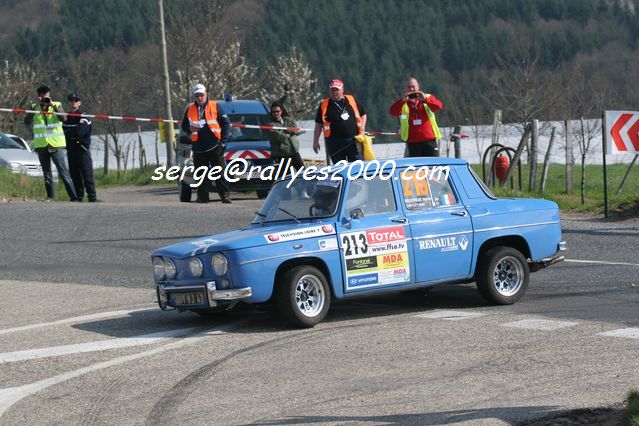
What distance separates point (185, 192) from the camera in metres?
22.6

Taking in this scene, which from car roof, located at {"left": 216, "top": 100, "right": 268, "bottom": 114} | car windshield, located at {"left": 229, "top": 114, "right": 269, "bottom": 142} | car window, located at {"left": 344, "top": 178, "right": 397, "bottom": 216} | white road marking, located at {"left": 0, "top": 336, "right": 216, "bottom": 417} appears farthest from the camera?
car roof, located at {"left": 216, "top": 100, "right": 268, "bottom": 114}

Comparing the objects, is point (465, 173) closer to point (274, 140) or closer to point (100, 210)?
point (100, 210)

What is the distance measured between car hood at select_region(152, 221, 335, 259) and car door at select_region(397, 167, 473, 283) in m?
0.93

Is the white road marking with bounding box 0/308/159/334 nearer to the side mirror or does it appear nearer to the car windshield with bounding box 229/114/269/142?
the side mirror

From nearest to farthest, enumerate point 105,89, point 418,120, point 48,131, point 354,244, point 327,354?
point 327,354
point 354,244
point 418,120
point 48,131
point 105,89

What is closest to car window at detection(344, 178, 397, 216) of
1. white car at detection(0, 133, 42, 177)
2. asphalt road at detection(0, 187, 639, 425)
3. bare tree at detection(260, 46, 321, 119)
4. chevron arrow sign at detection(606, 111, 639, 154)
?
asphalt road at detection(0, 187, 639, 425)

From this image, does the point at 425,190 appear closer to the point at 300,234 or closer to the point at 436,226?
the point at 436,226

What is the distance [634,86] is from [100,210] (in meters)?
52.8

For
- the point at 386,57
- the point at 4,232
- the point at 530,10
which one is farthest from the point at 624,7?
the point at 4,232

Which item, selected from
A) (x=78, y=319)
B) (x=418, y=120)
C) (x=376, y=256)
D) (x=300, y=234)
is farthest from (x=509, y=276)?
(x=418, y=120)

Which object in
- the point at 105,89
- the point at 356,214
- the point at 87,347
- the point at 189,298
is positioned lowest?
the point at 87,347

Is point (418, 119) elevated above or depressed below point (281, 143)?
above

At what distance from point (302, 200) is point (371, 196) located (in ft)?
2.15

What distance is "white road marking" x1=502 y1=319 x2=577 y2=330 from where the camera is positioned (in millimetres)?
9969
